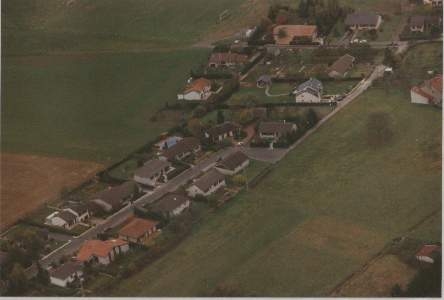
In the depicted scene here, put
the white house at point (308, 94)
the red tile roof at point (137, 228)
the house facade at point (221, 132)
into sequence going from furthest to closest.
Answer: the white house at point (308, 94)
the house facade at point (221, 132)
the red tile roof at point (137, 228)

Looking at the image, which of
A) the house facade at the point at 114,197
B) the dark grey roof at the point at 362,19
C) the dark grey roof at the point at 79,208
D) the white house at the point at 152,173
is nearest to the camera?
the dark grey roof at the point at 79,208

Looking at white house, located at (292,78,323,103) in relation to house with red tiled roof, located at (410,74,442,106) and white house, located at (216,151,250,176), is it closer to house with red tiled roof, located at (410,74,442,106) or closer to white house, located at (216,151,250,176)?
house with red tiled roof, located at (410,74,442,106)

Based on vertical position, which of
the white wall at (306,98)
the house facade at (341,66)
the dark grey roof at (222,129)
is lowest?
the dark grey roof at (222,129)

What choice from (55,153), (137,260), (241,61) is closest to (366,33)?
(241,61)

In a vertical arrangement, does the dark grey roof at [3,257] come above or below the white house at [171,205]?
below

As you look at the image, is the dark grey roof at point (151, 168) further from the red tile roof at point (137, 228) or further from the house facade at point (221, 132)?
the red tile roof at point (137, 228)

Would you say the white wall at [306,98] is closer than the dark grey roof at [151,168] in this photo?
No

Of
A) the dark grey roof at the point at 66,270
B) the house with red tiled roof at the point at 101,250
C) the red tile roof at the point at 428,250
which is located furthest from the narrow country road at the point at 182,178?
the red tile roof at the point at 428,250
